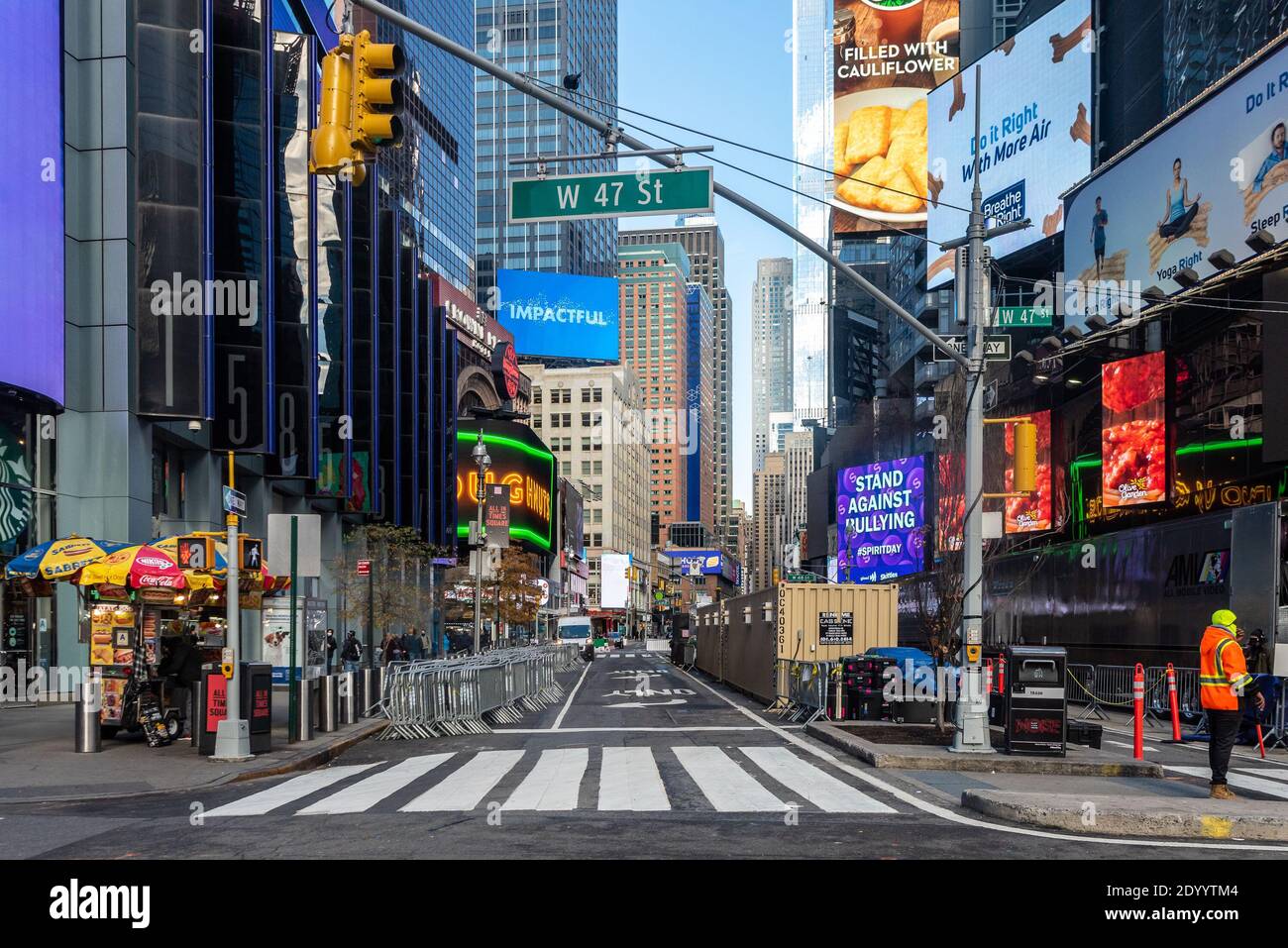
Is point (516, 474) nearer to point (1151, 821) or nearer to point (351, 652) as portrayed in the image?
point (351, 652)

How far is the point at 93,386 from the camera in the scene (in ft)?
101

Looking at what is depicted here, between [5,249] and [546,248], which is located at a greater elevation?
[546,248]

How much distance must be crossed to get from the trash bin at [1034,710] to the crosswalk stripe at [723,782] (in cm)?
386

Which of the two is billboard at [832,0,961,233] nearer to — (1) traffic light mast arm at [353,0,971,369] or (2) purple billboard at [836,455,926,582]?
(2) purple billboard at [836,455,926,582]

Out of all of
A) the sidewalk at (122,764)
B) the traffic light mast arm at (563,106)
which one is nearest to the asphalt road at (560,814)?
the sidewalk at (122,764)

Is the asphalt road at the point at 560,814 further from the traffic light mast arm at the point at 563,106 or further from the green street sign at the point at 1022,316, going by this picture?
the green street sign at the point at 1022,316

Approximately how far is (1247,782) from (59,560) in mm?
17343

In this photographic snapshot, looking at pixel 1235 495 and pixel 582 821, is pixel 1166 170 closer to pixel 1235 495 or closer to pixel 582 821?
pixel 1235 495

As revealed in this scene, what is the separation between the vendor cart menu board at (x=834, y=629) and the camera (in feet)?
93.4

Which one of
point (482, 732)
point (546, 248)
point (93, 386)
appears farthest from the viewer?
point (546, 248)

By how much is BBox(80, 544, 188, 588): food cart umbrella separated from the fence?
4.62m

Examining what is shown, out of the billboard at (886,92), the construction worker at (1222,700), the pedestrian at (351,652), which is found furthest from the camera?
the billboard at (886,92)
